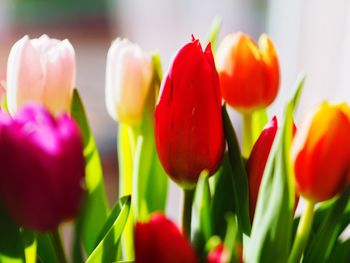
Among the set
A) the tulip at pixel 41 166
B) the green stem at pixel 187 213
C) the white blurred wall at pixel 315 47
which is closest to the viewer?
the tulip at pixel 41 166

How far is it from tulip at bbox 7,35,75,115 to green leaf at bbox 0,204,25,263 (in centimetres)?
8

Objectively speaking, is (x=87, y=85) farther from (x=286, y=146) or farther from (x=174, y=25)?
(x=286, y=146)

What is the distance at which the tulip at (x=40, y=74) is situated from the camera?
0.38m

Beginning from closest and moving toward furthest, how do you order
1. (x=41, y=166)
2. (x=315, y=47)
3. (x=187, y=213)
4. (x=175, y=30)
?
(x=41, y=166) → (x=187, y=213) → (x=315, y=47) → (x=175, y=30)

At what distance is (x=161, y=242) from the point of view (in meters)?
0.30

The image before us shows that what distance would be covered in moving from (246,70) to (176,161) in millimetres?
94

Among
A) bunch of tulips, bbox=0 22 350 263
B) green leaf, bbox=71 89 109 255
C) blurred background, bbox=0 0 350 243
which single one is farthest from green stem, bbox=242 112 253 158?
blurred background, bbox=0 0 350 243

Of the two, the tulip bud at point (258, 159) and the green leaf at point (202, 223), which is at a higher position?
the tulip bud at point (258, 159)

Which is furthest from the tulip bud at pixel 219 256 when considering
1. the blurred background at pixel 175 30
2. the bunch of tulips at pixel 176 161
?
the blurred background at pixel 175 30

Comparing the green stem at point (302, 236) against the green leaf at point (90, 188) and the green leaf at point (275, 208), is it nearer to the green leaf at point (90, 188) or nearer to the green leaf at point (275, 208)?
the green leaf at point (275, 208)

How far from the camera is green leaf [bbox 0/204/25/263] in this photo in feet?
1.10

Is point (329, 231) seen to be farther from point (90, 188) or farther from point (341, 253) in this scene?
point (90, 188)

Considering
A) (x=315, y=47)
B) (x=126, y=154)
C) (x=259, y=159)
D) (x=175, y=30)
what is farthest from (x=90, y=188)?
(x=175, y=30)

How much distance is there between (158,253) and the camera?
0.99ft
